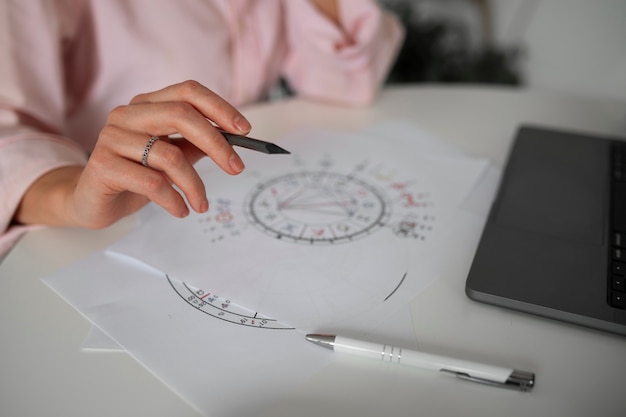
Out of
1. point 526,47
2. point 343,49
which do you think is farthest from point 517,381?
point 526,47

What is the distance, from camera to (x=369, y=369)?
0.34 metres

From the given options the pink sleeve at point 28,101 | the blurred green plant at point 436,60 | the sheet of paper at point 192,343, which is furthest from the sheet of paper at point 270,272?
the blurred green plant at point 436,60

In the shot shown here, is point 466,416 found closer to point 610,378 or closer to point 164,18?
point 610,378

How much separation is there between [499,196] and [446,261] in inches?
4.1

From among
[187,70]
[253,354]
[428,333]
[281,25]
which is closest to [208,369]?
[253,354]

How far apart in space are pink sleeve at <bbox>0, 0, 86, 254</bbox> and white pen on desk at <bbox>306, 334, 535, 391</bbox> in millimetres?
314

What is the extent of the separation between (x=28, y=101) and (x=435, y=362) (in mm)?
480

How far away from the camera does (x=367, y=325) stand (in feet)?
1.20

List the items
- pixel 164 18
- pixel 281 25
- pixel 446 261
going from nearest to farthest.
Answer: pixel 446 261 → pixel 164 18 → pixel 281 25

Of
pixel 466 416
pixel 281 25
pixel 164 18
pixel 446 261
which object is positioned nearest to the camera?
pixel 466 416

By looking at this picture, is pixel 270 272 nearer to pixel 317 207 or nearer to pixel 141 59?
pixel 317 207

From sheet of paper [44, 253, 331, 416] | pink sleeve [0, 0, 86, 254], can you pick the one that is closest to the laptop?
sheet of paper [44, 253, 331, 416]

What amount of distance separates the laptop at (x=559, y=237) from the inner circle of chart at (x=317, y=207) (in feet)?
0.36

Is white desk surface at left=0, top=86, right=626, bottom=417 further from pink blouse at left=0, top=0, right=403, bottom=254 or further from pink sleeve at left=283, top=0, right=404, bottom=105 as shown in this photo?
pink sleeve at left=283, top=0, right=404, bottom=105
